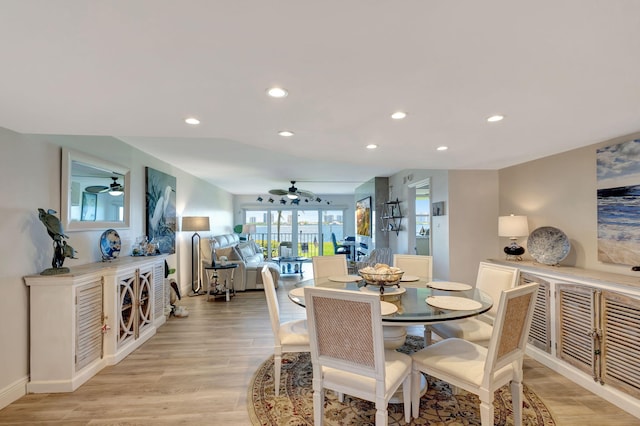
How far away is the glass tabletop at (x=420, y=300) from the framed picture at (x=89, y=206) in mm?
2326

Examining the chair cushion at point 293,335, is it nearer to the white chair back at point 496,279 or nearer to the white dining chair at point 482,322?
the white dining chair at point 482,322

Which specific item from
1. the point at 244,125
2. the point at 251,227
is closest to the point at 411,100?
the point at 244,125

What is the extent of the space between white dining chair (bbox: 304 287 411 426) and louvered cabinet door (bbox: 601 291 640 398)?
5.66 feet

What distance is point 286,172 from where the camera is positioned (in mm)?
6191

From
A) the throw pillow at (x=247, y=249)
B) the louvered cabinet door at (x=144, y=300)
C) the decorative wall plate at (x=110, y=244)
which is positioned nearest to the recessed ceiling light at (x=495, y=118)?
the louvered cabinet door at (x=144, y=300)

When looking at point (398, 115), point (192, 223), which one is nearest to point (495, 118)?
point (398, 115)

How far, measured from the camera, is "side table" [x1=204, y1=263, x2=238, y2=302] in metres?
5.52

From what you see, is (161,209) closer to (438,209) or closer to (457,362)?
(438,209)

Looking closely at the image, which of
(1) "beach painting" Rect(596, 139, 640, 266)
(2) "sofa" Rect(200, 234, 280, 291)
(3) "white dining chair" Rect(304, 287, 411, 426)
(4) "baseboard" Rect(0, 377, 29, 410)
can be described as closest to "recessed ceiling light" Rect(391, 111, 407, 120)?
(3) "white dining chair" Rect(304, 287, 411, 426)

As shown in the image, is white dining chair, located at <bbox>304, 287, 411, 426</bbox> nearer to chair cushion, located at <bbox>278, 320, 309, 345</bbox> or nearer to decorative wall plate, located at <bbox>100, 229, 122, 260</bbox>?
chair cushion, located at <bbox>278, 320, 309, 345</bbox>

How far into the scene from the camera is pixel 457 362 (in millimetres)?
1944

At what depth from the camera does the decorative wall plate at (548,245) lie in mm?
3023

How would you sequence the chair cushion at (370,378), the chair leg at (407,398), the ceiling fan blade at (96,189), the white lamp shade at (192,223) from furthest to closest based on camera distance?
the white lamp shade at (192,223) → the ceiling fan blade at (96,189) → the chair leg at (407,398) → the chair cushion at (370,378)

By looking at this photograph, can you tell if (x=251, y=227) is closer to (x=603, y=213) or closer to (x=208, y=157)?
(x=208, y=157)
